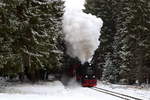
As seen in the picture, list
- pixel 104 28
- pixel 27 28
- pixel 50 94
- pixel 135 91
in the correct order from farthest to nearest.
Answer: pixel 104 28
pixel 135 91
pixel 27 28
pixel 50 94

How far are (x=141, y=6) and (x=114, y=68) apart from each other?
1072 cm

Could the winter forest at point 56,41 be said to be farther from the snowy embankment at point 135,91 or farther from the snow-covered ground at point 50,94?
the snowy embankment at point 135,91

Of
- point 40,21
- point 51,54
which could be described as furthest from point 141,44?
point 40,21

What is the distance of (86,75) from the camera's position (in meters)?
28.5

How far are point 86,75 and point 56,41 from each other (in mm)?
4846

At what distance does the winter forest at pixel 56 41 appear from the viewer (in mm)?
18484

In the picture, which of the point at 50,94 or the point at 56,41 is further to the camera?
the point at 56,41

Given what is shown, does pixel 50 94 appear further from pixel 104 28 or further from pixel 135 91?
pixel 104 28

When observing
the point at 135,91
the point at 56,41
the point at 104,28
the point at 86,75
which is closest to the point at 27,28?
the point at 56,41

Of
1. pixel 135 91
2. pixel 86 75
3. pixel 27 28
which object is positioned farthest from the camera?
pixel 86 75

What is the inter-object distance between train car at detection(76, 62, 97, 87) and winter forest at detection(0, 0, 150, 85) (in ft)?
3.22

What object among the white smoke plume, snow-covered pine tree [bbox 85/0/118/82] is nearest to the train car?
the white smoke plume

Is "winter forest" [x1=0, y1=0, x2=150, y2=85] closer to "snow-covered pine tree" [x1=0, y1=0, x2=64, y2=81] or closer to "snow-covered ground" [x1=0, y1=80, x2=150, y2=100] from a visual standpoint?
"snow-covered pine tree" [x1=0, y1=0, x2=64, y2=81]

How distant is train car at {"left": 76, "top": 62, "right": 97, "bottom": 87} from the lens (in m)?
28.6
